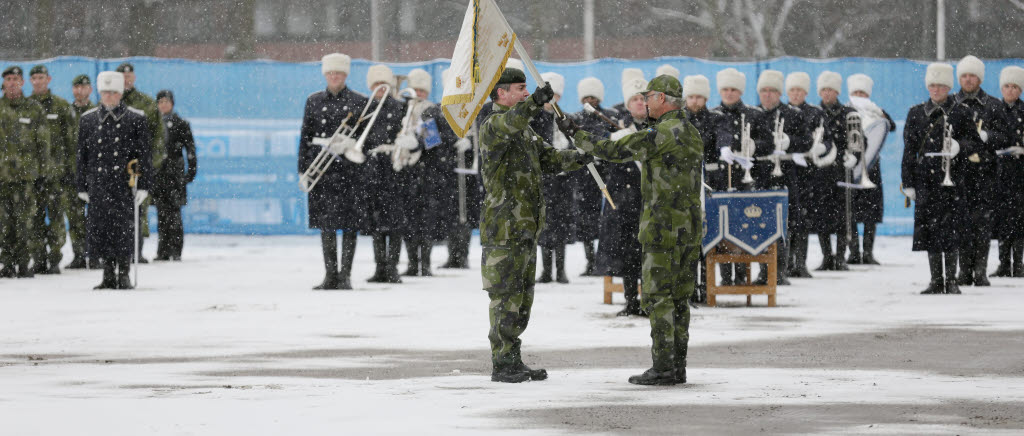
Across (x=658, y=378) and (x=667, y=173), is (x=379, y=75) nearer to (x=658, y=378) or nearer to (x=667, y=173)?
(x=667, y=173)

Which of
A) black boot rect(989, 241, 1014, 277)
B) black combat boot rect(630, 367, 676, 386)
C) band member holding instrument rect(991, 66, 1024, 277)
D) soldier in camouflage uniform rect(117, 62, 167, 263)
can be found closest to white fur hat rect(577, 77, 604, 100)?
band member holding instrument rect(991, 66, 1024, 277)

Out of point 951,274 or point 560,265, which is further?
point 560,265

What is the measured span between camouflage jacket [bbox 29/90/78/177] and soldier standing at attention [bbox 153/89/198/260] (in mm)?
1879

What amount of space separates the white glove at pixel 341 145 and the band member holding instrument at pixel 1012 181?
20.1 feet

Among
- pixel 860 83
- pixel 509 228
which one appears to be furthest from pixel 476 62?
pixel 860 83

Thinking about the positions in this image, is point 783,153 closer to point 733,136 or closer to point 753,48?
point 733,136

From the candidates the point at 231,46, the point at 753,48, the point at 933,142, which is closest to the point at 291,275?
the point at 933,142

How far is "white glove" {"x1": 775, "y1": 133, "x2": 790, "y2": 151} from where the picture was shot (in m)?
16.1

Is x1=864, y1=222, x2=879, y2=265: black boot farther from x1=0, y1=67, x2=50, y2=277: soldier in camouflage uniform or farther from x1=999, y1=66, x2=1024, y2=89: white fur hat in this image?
x1=0, y1=67, x2=50, y2=277: soldier in camouflage uniform

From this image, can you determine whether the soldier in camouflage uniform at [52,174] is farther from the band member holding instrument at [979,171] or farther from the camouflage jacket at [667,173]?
the camouflage jacket at [667,173]

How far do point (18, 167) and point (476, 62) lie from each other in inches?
385

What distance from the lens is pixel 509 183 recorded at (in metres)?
8.84

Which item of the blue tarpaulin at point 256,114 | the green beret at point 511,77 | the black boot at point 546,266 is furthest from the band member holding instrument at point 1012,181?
the green beret at point 511,77

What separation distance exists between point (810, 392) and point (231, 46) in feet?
109
